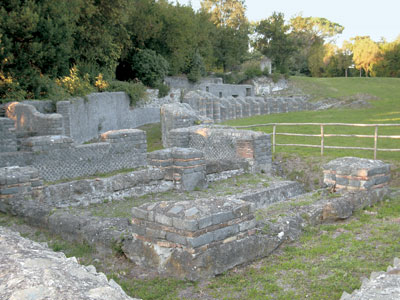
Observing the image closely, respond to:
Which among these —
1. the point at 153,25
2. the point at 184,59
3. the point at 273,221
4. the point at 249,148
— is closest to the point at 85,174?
the point at 249,148

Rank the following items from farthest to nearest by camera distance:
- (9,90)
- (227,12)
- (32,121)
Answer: (227,12), (9,90), (32,121)

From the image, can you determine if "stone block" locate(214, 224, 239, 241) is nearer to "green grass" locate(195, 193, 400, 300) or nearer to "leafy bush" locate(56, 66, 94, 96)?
"green grass" locate(195, 193, 400, 300)

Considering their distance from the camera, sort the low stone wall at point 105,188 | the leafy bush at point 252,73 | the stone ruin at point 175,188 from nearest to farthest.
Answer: the stone ruin at point 175,188, the low stone wall at point 105,188, the leafy bush at point 252,73

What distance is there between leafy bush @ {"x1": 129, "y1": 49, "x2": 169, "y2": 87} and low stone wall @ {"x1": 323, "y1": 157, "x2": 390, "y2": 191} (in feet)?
79.3

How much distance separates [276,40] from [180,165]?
48006mm

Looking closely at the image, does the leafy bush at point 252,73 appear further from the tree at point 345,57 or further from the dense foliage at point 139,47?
the tree at point 345,57

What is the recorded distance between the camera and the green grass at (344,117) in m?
13.5

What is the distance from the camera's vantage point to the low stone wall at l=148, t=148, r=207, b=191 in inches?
361

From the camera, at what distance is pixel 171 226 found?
467 centimetres

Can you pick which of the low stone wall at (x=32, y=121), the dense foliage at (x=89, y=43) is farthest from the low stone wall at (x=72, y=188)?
the dense foliage at (x=89, y=43)

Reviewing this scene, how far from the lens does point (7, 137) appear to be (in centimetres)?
1178

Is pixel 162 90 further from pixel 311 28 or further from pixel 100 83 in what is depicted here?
pixel 311 28

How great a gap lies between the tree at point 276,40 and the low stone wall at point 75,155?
43641mm

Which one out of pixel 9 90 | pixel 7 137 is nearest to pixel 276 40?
pixel 9 90
